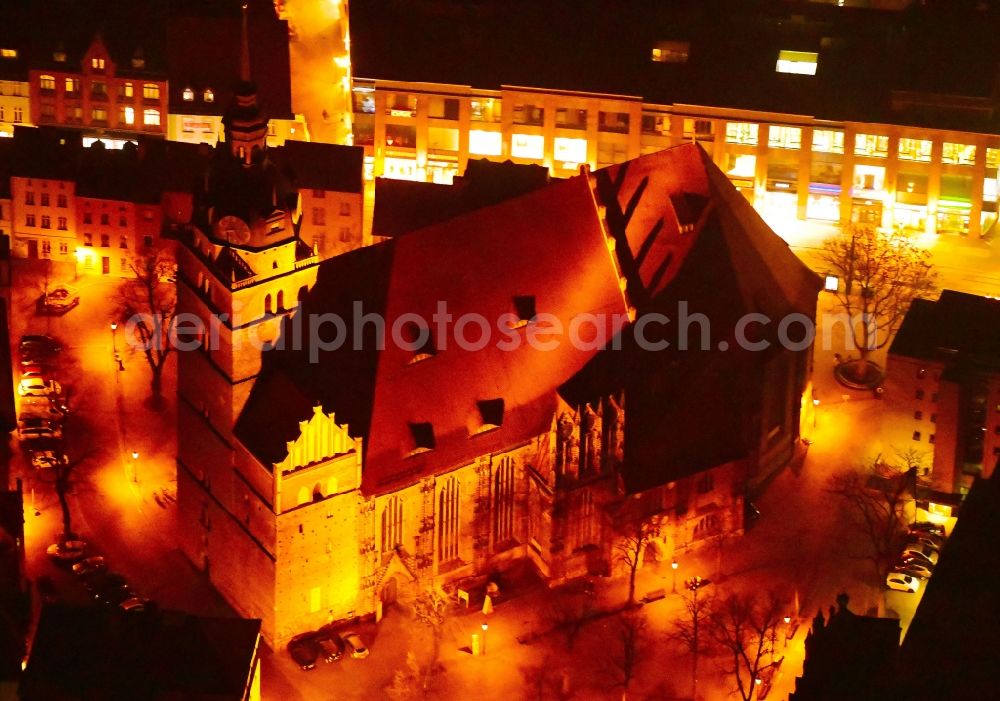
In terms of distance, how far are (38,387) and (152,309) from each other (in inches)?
379

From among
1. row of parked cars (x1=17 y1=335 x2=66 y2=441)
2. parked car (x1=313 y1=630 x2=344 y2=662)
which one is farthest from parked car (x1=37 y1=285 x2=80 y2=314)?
parked car (x1=313 y1=630 x2=344 y2=662)

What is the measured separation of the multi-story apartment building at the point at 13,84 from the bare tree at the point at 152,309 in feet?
61.5

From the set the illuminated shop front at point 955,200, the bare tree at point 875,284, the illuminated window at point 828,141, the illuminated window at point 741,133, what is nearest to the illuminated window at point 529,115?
the illuminated window at point 741,133

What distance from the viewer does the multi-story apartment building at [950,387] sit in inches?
5728

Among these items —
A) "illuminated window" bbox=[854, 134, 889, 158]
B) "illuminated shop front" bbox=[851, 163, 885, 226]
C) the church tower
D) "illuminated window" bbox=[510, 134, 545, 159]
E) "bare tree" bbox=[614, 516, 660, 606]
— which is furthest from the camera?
"illuminated window" bbox=[510, 134, 545, 159]

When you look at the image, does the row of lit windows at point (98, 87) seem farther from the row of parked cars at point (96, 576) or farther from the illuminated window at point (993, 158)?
the illuminated window at point (993, 158)

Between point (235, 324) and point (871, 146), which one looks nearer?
point (235, 324)

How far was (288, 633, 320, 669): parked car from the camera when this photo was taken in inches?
5133

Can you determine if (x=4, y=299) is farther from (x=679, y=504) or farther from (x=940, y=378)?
(x=940, y=378)

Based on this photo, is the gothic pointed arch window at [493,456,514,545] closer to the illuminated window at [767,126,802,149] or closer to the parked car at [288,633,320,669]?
the parked car at [288,633,320,669]

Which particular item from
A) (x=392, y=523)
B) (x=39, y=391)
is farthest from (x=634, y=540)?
(x=39, y=391)

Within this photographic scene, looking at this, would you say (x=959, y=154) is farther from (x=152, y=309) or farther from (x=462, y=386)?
(x=152, y=309)

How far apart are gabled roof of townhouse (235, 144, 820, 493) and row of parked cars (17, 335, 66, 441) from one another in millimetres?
22305

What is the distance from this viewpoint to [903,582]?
450 feet
